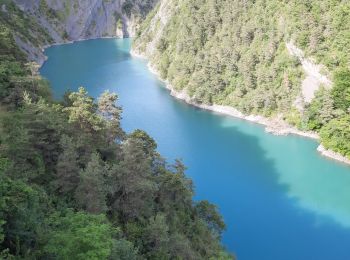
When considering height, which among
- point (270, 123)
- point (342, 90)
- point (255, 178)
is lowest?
point (255, 178)

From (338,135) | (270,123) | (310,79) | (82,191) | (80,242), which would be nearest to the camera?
(80,242)

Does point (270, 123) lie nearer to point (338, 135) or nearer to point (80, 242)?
point (338, 135)

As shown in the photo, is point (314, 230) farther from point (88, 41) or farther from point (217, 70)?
point (88, 41)

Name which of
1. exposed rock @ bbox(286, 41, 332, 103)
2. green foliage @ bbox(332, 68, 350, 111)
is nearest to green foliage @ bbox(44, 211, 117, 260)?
green foliage @ bbox(332, 68, 350, 111)

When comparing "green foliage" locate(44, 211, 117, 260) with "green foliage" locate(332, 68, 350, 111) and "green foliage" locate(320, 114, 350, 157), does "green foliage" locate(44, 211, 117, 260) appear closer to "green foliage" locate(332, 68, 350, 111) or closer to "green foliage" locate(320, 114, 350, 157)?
"green foliage" locate(320, 114, 350, 157)

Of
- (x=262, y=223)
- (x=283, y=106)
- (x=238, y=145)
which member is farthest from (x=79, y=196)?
(x=283, y=106)

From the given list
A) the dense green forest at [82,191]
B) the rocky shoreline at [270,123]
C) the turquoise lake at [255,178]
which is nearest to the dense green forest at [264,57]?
the rocky shoreline at [270,123]

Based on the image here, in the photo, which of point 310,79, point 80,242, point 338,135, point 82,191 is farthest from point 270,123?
point 80,242
